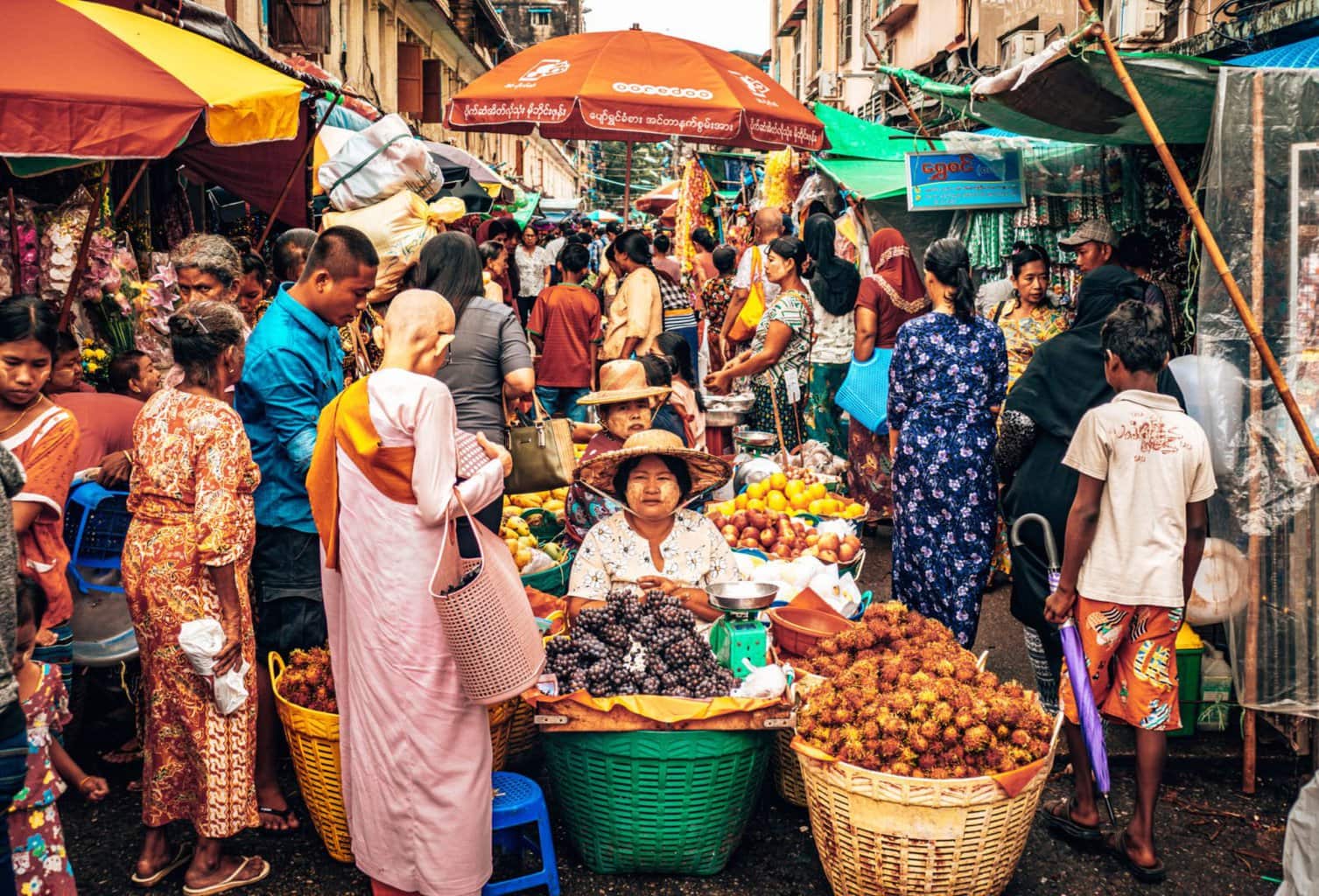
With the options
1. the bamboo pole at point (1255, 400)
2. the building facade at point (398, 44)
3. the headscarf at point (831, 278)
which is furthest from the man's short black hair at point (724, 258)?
the bamboo pole at point (1255, 400)

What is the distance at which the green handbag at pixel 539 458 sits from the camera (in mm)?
4672

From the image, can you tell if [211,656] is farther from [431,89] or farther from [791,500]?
[431,89]

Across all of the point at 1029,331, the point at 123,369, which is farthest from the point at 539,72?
the point at 1029,331

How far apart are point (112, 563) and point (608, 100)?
4.25 m

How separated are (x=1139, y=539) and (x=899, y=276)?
4.16m

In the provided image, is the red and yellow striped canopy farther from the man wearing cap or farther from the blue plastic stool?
the man wearing cap

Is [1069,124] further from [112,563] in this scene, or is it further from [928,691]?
[112,563]

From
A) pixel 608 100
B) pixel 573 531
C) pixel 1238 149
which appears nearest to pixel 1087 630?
pixel 1238 149

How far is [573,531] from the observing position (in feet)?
17.8

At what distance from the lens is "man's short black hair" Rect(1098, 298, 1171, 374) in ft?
12.3

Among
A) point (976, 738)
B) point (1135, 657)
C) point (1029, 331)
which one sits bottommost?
point (976, 738)

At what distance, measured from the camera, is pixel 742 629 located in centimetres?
395

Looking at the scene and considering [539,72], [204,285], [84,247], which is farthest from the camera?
[539,72]

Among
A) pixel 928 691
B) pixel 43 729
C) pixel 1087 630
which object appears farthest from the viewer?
pixel 1087 630
